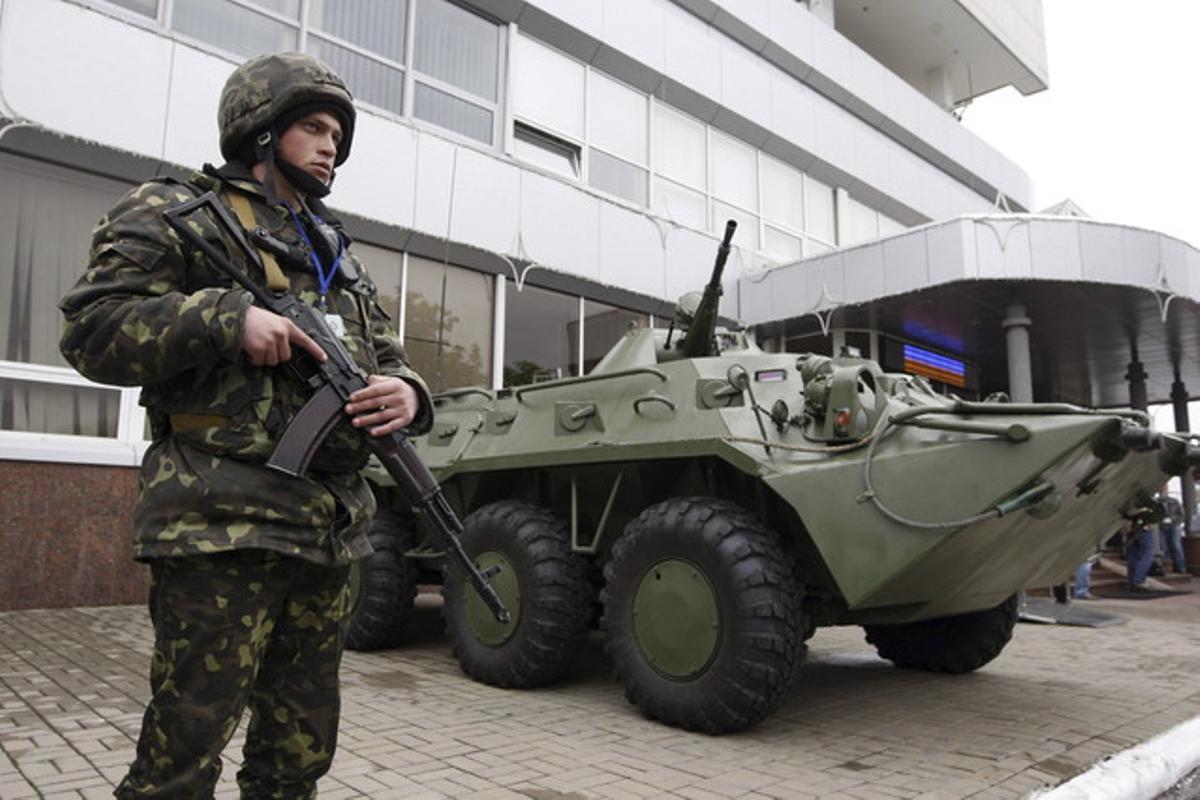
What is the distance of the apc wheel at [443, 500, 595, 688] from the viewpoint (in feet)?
16.3

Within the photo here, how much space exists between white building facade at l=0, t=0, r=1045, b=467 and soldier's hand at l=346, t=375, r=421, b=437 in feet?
12.1

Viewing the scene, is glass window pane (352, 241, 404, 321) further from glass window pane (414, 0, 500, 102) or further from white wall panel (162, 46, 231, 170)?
glass window pane (414, 0, 500, 102)

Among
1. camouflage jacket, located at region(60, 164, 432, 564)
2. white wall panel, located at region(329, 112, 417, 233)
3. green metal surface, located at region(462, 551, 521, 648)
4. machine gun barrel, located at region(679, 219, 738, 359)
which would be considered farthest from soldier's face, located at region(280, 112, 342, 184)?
white wall panel, located at region(329, 112, 417, 233)

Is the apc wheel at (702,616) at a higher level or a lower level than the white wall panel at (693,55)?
lower

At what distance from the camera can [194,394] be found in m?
1.94

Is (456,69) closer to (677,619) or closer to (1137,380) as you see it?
(677,619)

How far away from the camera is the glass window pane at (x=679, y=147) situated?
1314cm

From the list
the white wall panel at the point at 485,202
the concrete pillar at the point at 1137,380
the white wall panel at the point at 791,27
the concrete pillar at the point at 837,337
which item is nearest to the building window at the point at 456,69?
the white wall panel at the point at 485,202

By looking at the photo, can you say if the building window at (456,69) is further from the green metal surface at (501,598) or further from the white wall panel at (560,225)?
the green metal surface at (501,598)

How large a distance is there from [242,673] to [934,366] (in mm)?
14954

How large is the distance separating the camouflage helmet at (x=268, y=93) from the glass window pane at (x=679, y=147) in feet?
36.6

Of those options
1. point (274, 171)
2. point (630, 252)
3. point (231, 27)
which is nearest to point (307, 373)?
point (274, 171)

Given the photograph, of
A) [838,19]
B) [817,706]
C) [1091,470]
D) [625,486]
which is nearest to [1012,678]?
[817,706]

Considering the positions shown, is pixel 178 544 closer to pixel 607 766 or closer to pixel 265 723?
pixel 265 723
